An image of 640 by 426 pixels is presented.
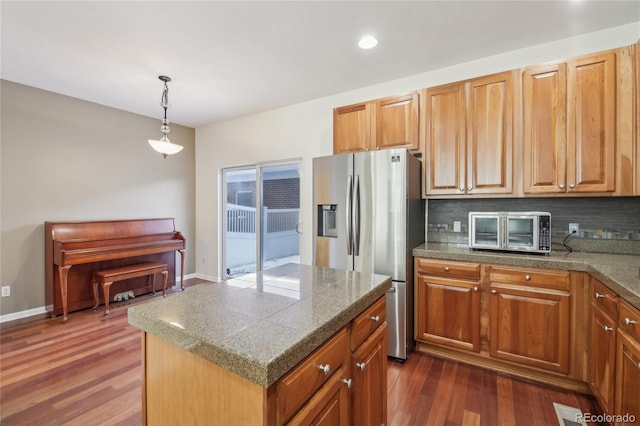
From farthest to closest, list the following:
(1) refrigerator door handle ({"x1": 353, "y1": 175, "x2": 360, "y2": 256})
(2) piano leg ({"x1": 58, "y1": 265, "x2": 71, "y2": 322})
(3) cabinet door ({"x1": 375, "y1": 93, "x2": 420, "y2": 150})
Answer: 1. (2) piano leg ({"x1": 58, "y1": 265, "x2": 71, "y2": 322})
2. (3) cabinet door ({"x1": 375, "y1": 93, "x2": 420, "y2": 150})
3. (1) refrigerator door handle ({"x1": 353, "y1": 175, "x2": 360, "y2": 256})

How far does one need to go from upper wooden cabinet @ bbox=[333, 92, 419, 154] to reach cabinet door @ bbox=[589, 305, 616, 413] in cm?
181

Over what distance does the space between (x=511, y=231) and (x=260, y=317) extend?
2181mm

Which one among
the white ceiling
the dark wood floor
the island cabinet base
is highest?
the white ceiling

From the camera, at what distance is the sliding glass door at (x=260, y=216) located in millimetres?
4191

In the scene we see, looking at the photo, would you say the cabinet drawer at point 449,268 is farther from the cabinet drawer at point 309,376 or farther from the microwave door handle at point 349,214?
the cabinet drawer at point 309,376

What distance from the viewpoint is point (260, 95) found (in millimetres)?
3699

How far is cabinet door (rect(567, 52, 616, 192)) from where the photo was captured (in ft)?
6.66

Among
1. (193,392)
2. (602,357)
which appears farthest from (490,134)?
(193,392)

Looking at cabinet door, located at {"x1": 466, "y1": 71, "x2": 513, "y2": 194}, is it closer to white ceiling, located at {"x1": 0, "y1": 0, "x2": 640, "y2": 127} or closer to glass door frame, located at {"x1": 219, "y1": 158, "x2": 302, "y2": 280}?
white ceiling, located at {"x1": 0, "y1": 0, "x2": 640, "y2": 127}

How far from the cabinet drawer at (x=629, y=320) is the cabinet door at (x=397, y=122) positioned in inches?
70.8

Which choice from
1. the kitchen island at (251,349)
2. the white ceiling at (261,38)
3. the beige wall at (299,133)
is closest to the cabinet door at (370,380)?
the kitchen island at (251,349)

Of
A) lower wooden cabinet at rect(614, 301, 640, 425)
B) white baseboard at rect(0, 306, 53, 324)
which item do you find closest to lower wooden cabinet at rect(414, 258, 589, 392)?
lower wooden cabinet at rect(614, 301, 640, 425)

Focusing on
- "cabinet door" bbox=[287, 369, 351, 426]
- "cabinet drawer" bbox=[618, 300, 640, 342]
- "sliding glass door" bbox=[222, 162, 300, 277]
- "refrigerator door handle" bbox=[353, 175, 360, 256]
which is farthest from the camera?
"sliding glass door" bbox=[222, 162, 300, 277]

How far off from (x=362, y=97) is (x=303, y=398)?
332 cm
